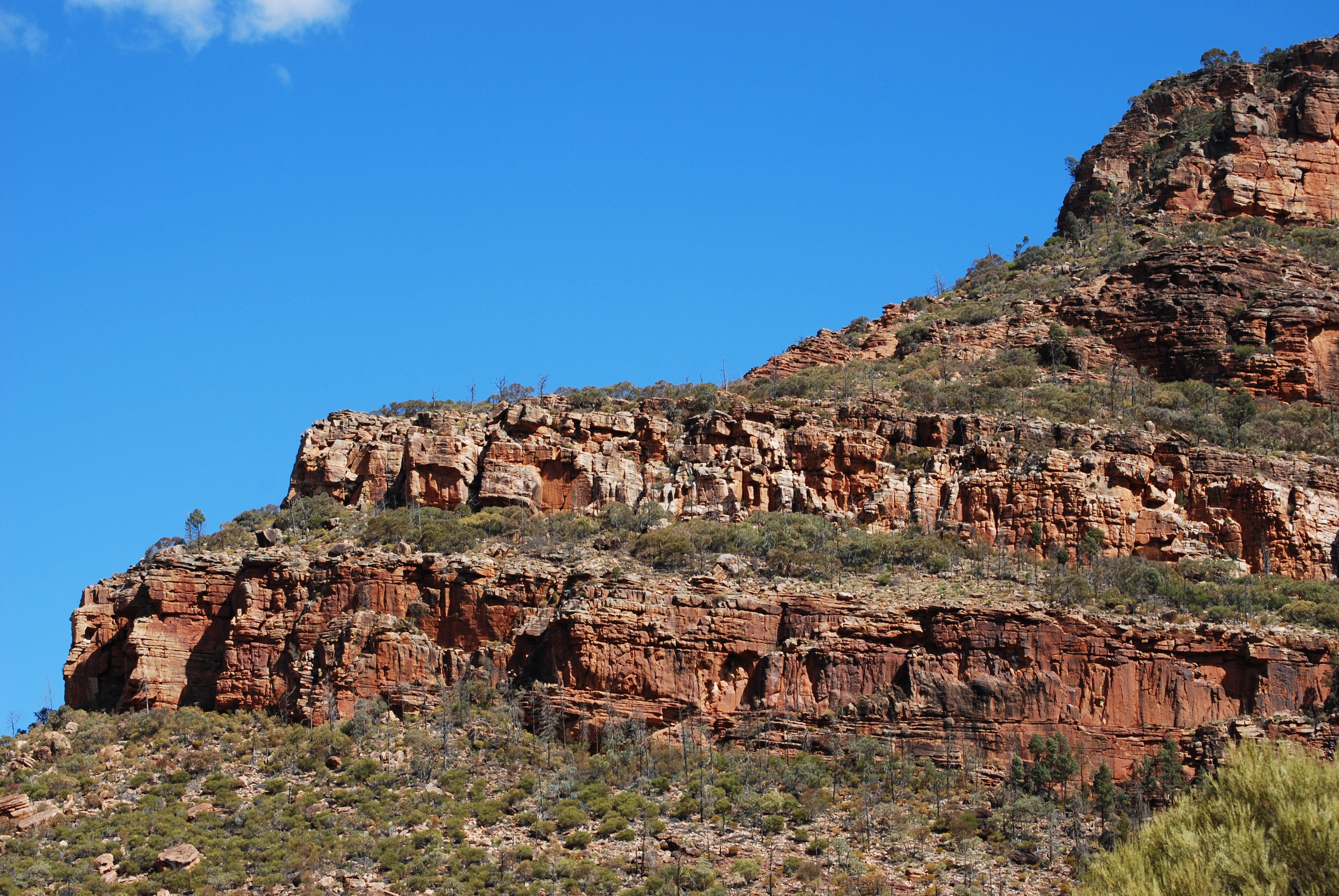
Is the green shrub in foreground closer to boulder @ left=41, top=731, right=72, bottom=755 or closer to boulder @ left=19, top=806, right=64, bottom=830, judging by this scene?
boulder @ left=19, top=806, right=64, bottom=830

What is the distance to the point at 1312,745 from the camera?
5225 cm

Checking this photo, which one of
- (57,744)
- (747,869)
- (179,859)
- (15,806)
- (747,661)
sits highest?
(747,661)

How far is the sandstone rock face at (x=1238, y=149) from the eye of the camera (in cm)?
9238

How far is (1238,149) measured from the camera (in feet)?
308

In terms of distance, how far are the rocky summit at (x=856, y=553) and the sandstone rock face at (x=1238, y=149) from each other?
33.6 ft

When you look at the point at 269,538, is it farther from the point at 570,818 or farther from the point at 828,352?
the point at 828,352

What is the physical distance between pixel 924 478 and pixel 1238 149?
124ft

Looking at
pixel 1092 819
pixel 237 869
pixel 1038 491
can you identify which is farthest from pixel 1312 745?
pixel 237 869

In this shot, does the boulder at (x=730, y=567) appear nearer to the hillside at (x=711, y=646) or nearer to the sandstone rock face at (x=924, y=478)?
the hillside at (x=711, y=646)

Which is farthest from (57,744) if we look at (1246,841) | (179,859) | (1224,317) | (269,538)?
(1224,317)

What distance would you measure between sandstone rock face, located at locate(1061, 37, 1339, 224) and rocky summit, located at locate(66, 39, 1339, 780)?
403 inches

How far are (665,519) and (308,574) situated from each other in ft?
40.8

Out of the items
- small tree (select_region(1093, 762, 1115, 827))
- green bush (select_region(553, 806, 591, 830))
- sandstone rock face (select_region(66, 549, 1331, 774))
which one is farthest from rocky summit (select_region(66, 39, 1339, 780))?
green bush (select_region(553, 806, 591, 830))

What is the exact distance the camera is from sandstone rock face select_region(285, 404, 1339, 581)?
63812mm
